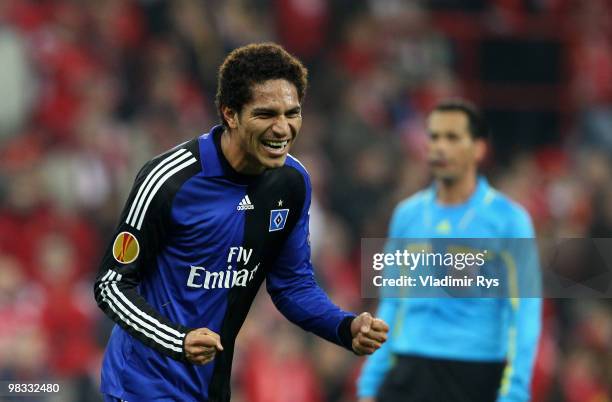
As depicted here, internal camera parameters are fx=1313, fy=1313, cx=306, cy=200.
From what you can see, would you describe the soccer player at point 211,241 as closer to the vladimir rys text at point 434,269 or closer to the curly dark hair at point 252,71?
the curly dark hair at point 252,71

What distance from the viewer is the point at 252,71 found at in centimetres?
479

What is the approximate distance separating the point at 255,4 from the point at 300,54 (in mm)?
670

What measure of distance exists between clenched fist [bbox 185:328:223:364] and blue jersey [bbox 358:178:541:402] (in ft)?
8.25

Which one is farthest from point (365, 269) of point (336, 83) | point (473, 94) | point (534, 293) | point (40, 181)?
point (473, 94)

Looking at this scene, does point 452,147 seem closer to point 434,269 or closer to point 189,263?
point 434,269

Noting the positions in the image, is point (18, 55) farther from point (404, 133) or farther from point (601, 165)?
point (601, 165)

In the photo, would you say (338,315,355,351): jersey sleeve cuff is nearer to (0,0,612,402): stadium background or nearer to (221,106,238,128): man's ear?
(221,106,238,128): man's ear

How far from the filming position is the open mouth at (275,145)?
478 cm

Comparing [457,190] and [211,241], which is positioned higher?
[457,190]

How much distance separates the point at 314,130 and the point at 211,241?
747 centimetres

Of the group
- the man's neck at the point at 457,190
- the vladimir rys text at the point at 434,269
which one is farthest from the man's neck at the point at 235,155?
the man's neck at the point at 457,190

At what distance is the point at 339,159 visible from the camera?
1229 centimetres

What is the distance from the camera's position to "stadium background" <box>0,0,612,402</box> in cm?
1001

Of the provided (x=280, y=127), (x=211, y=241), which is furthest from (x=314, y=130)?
(x=280, y=127)
